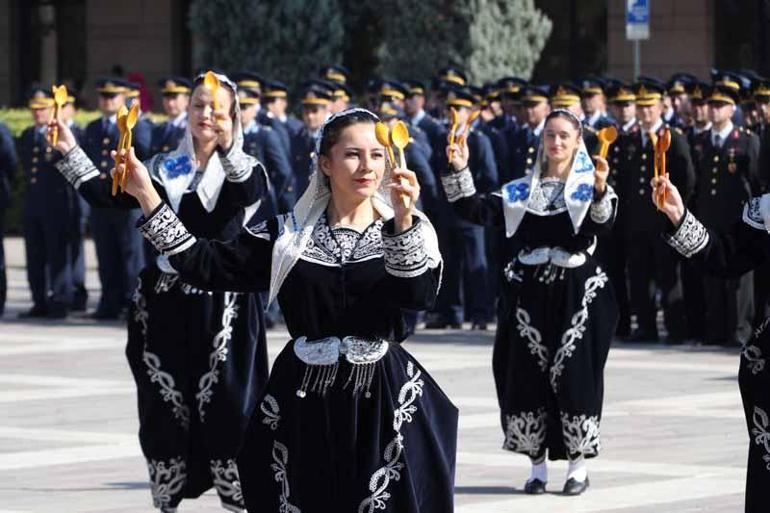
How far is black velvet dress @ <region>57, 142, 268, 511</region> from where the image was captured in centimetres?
901

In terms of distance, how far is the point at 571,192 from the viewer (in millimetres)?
10188

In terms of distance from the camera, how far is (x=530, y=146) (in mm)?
17359

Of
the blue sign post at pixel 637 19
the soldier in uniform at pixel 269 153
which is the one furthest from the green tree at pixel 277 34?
the soldier in uniform at pixel 269 153

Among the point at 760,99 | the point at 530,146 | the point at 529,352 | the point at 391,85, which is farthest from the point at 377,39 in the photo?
the point at 529,352

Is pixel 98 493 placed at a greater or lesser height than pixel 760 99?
lesser

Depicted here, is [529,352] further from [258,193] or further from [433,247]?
[433,247]

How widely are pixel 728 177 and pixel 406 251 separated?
33.0 ft

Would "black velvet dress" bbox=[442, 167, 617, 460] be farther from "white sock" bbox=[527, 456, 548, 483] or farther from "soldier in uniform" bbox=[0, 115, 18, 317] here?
"soldier in uniform" bbox=[0, 115, 18, 317]

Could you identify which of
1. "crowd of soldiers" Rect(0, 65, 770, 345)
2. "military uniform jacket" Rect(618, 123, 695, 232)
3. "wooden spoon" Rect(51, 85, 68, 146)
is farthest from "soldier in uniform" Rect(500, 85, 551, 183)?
"wooden spoon" Rect(51, 85, 68, 146)

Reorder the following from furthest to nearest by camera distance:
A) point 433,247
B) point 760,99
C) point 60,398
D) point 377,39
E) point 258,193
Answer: point 377,39 → point 760,99 → point 60,398 → point 258,193 → point 433,247

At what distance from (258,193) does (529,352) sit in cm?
186

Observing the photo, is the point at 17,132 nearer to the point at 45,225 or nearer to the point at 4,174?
the point at 4,174

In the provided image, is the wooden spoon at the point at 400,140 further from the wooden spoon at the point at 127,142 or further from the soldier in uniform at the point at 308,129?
the soldier in uniform at the point at 308,129

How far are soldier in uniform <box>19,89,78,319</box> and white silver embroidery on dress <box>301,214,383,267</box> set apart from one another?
479 inches
